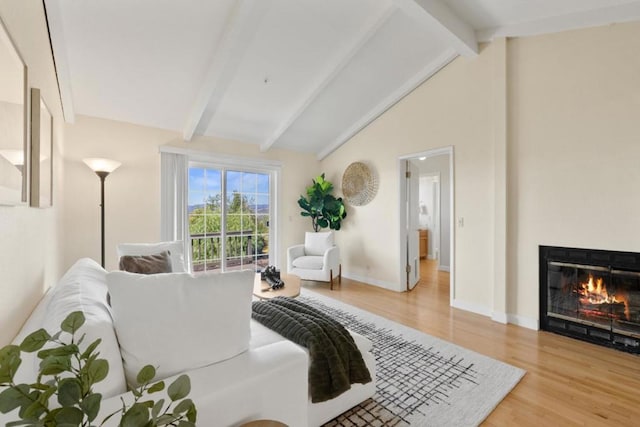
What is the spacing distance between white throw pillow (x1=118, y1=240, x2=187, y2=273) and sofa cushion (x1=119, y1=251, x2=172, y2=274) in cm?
17

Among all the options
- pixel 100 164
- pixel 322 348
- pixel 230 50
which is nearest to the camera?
pixel 322 348

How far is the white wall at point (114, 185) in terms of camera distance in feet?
11.2

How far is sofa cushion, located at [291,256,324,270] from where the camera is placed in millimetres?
4504

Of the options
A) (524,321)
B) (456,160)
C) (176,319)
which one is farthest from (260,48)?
(524,321)

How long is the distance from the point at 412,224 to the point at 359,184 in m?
1.09

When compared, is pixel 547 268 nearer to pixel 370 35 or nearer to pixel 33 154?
pixel 370 35

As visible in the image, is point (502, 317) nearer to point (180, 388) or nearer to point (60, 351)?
point (180, 388)

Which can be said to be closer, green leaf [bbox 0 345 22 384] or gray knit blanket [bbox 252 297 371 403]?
green leaf [bbox 0 345 22 384]

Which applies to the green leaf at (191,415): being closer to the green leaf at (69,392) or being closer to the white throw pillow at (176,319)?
the green leaf at (69,392)

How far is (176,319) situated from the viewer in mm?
1137

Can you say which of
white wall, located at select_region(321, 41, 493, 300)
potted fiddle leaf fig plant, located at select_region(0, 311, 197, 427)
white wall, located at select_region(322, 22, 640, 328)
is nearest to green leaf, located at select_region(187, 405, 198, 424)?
potted fiddle leaf fig plant, located at select_region(0, 311, 197, 427)

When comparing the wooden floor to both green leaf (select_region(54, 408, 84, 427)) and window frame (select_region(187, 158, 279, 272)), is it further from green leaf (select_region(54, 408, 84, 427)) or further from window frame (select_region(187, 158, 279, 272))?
green leaf (select_region(54, 408, 84, 427))

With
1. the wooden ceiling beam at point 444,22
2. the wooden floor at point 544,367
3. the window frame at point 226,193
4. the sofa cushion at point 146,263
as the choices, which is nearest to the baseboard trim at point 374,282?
the wooden floor at point 544,367

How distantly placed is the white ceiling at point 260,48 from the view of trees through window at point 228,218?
0.86 metres
